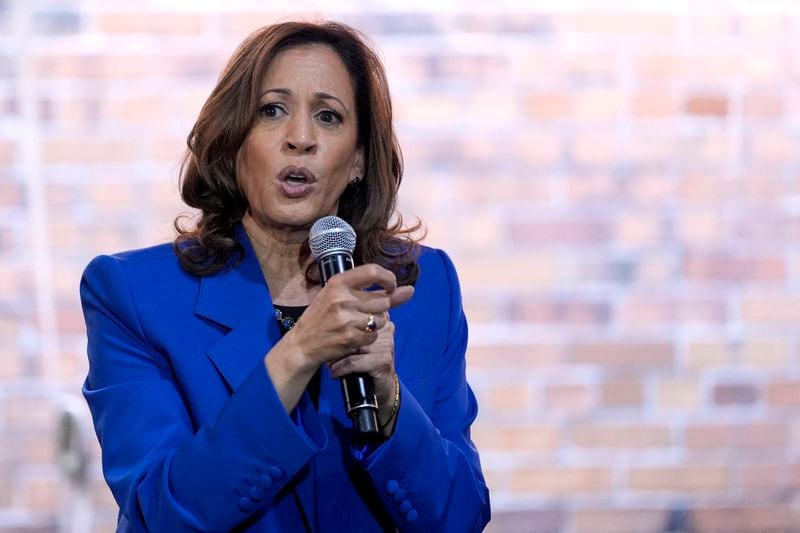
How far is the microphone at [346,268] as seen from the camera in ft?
5.23

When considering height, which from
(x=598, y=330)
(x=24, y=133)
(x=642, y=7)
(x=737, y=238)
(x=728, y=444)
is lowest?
(x=728, y=444)

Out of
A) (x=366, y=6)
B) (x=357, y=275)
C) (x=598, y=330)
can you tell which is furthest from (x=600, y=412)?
(x=357, y=275)

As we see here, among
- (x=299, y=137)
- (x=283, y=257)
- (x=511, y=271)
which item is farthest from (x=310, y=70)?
(x=511, y=271)

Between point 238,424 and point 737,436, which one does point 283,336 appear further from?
point 737,436

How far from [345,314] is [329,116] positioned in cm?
57

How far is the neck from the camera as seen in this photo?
6.64 feet

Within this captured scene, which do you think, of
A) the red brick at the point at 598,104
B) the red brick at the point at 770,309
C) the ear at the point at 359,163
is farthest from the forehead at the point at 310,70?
the red brick at the point at 770,309

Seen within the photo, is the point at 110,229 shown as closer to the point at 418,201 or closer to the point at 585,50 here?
the point at 418,201

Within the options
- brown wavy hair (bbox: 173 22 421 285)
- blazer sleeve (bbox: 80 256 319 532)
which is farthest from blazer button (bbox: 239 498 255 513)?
brown wavy hair (bbox: 173 22 421 285)

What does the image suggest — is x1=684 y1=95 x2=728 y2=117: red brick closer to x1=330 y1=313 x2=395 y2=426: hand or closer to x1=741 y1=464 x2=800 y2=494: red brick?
x1=741 y1=464 x2=800 y2=494: red brick

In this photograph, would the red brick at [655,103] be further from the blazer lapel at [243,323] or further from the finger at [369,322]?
the finger at [369,322]

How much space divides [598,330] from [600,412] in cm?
21

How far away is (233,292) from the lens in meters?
1.93

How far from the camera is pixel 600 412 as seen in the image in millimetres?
2920
